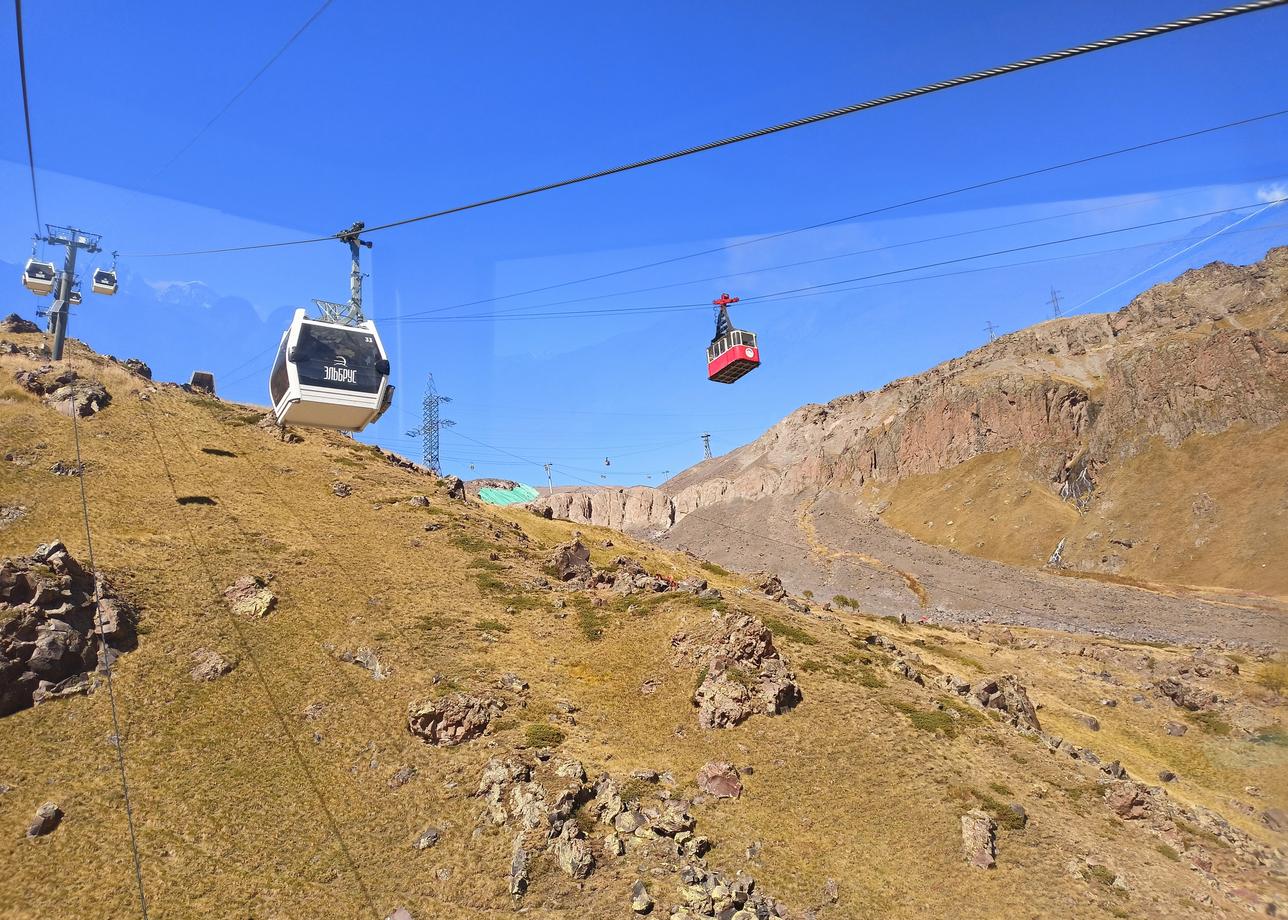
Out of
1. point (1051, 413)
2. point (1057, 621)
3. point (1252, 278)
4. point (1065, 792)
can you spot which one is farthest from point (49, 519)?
point (1252, 278)

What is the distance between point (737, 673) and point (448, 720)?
48.5ft

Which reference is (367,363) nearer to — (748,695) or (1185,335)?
(748,695)

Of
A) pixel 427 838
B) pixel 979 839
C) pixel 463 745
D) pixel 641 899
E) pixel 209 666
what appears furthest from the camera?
pixel 209 666

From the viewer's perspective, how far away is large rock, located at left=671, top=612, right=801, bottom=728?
112 feet

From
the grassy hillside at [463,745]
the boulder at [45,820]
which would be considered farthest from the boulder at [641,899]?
the boulder at [45,820]

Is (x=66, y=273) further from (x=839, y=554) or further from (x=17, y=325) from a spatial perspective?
(x=839, y=554)

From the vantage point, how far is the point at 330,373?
29.1m

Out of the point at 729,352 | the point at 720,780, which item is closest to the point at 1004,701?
the point at 720,780

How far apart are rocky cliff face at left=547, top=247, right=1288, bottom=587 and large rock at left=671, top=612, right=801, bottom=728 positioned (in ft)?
367

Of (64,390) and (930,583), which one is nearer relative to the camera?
(64,390)

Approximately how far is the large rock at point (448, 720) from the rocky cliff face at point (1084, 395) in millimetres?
126330

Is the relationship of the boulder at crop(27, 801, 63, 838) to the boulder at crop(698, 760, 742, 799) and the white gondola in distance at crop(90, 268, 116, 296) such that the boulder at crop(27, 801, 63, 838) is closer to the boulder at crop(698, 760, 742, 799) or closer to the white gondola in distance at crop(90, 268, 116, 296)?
the boulder at crop(698, 760, 742, 799)

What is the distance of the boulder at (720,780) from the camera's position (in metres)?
28.9

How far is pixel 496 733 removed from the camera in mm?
31781
